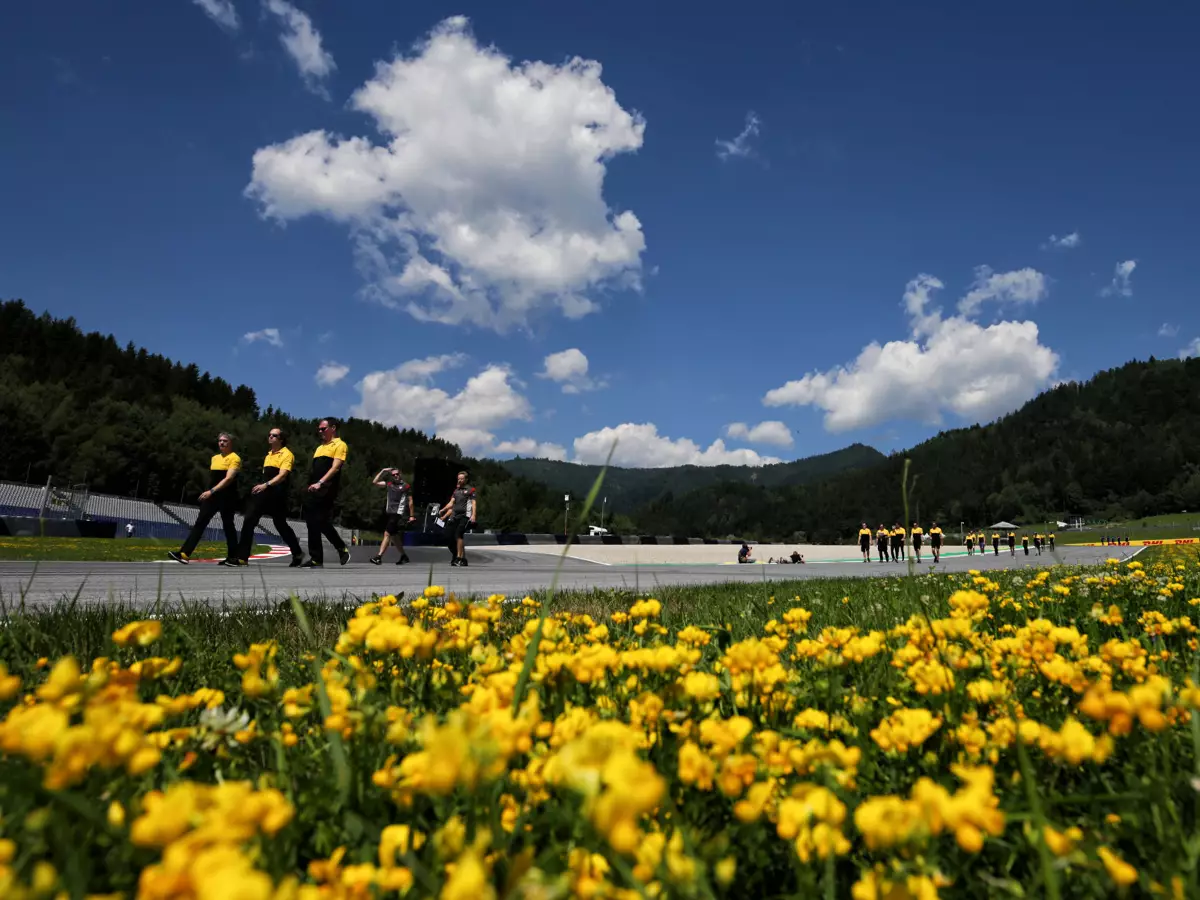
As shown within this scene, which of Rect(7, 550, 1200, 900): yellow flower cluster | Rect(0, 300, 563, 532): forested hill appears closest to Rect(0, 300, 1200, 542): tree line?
Rect(0, 300, 563, 532): forested hill

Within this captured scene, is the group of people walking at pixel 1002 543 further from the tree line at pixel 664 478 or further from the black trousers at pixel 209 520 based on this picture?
the black trousers at pixel 209 520

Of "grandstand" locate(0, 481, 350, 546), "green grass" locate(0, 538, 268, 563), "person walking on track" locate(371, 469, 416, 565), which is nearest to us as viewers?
"green grass" locate(0, 538, 268, 563)

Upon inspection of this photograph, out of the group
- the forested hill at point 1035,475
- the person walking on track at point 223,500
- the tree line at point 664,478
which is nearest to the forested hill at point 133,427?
the tree line at point 664,478

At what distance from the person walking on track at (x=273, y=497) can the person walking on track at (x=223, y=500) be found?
0.19 m

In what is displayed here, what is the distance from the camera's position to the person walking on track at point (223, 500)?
888 cm

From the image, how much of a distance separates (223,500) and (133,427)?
81.4m

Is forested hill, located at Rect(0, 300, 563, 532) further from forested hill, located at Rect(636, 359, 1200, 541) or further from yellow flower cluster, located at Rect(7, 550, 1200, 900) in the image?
yellow flower cluster, located at Rect(7, 550, 1200, 900)

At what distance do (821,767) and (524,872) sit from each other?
67cm

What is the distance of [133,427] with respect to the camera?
74.8 m

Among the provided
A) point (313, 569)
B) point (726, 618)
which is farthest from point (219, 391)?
point (726, 618)

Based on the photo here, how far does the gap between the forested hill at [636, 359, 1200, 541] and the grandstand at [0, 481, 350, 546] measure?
79436 millimetres

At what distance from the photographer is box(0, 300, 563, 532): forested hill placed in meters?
69.4

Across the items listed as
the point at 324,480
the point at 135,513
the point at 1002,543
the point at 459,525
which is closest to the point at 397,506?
the point at 459,525

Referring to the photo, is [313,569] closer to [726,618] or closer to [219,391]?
[726,618]
